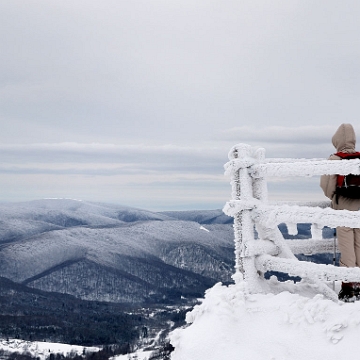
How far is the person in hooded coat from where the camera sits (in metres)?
6.53

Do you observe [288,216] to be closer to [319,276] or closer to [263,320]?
[319,276]

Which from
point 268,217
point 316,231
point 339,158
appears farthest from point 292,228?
point 339,158

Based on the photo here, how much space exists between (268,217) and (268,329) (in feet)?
5.08

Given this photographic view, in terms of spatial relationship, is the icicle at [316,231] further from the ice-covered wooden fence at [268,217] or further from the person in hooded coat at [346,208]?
the person in hooded coat at [346,208]

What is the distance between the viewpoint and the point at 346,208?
261 inches

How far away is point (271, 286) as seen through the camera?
701cm

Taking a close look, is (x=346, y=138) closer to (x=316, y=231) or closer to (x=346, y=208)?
(x=346, y=208)

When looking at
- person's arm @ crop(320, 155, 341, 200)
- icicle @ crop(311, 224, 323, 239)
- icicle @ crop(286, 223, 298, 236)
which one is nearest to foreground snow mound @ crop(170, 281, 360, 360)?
icicle @ crop(286, 223, 298, 236)

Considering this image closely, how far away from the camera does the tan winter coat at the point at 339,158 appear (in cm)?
659

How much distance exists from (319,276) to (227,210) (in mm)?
1517

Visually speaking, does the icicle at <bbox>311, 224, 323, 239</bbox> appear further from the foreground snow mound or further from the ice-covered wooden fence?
the foreground snow mound

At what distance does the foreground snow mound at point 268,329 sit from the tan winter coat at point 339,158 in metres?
1.56

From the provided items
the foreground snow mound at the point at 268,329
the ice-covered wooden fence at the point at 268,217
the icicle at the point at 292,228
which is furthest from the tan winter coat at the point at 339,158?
the foreground snow mound at the point at 268,329

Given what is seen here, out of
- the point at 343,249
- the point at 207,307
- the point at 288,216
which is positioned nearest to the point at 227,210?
the point at 288,216
